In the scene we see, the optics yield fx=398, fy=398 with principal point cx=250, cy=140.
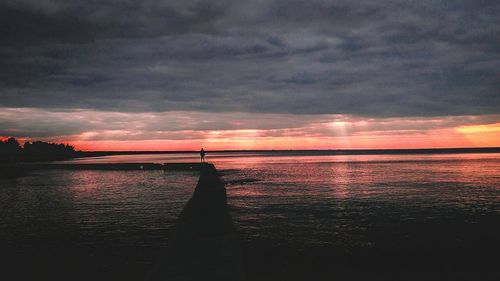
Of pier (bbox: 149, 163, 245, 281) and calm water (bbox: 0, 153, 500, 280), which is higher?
pier (bbox: 149, 163, 245, 281)

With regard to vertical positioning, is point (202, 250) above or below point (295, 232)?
above

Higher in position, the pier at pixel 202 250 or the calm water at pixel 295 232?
the pier at pixel 202 250

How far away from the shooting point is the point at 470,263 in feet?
44.5

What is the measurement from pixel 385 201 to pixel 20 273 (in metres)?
23.3

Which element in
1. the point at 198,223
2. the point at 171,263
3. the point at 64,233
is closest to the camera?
the point at 171,263

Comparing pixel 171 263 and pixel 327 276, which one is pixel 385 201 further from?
pixel 171 263

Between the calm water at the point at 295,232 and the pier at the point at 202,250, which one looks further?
the calm water at the point at 295,232

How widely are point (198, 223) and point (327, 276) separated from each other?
233 inches

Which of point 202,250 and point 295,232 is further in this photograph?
point 295,232

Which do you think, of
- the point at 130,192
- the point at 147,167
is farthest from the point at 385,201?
the point at 147,167

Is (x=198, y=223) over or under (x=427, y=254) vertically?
over

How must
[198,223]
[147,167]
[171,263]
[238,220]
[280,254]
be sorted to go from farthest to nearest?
[147,167], [238,220], [198,223], [280,254], [171,263]

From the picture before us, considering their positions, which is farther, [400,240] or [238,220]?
[238,220]

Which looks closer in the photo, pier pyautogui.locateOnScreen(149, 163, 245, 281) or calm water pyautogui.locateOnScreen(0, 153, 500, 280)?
pier pyautogui.locateOnScreen(149, 163, 245, 281)
